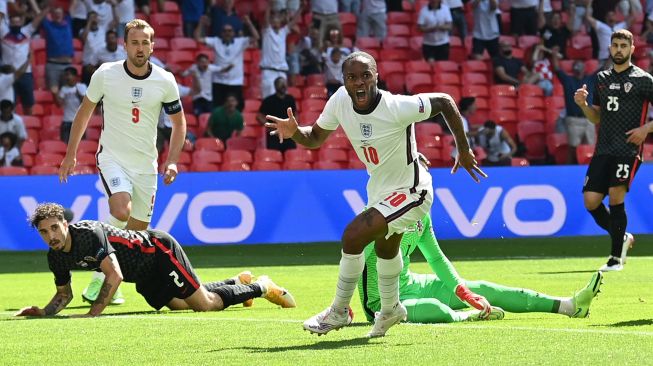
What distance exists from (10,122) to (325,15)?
6026 mm

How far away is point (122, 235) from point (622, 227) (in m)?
6.04

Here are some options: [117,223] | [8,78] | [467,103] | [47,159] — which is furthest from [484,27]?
[117,223]

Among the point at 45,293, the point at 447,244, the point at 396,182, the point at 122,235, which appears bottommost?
the point at 447,244

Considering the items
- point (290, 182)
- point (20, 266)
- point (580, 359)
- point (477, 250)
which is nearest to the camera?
point (580, 359)

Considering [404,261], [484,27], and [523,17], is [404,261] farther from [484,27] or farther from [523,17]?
[523,17]

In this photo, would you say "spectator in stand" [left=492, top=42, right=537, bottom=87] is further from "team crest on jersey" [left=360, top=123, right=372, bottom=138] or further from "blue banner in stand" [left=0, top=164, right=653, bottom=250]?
"team crest on jersey" [left=360, top=123, right=372, bottom=138]

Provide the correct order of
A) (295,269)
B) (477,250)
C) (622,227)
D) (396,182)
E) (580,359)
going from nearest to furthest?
(580,359), (396,182), (622,227), (295,269), (477,250)

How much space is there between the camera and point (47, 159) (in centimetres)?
2122

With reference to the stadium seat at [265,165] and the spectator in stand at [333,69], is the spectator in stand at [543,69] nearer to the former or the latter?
the spectator in stand at [333,69]

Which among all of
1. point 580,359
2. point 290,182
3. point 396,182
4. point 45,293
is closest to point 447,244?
point 290,182

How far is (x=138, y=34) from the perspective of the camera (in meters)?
10.9

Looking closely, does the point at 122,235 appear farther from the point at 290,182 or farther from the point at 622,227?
the point at 290,182

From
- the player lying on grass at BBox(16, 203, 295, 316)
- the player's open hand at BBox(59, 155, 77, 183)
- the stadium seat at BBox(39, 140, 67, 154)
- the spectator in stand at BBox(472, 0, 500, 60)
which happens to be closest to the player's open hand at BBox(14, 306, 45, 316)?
the player lying on grass at BBox(16, 203, 295, 316)

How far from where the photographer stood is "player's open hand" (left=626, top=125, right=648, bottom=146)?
44.9ft
